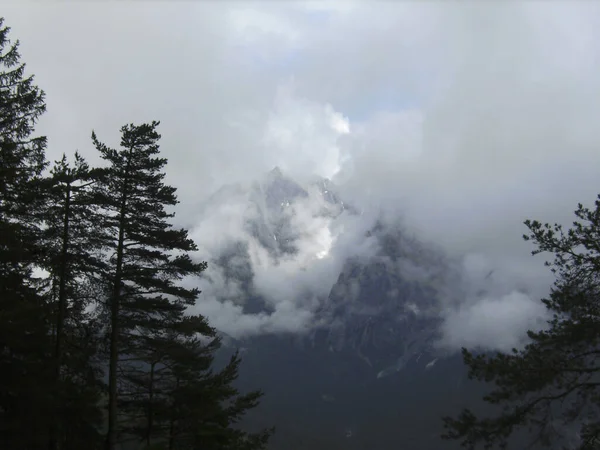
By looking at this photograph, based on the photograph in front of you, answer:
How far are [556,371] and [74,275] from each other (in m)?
16.9

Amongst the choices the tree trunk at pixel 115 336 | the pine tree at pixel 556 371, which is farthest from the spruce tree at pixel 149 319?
the pine tree at pixel 556 371

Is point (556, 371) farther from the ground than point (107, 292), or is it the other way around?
point (107, 292)

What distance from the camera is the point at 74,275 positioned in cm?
1792

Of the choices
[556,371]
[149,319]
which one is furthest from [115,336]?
[556,371]

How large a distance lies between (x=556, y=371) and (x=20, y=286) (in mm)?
17287

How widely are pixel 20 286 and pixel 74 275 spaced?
2448 mm

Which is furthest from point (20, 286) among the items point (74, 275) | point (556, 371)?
point (556, 371)

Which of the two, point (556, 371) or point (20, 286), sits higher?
point (20, 286)

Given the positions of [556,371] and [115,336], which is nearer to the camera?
[556,371]

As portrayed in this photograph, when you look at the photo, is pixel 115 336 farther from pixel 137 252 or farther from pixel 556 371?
pixel 556 371

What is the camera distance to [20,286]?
15.6m

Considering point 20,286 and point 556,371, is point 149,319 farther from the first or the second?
point 556,371

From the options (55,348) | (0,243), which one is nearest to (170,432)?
(55,348)

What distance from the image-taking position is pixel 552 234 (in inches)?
624
